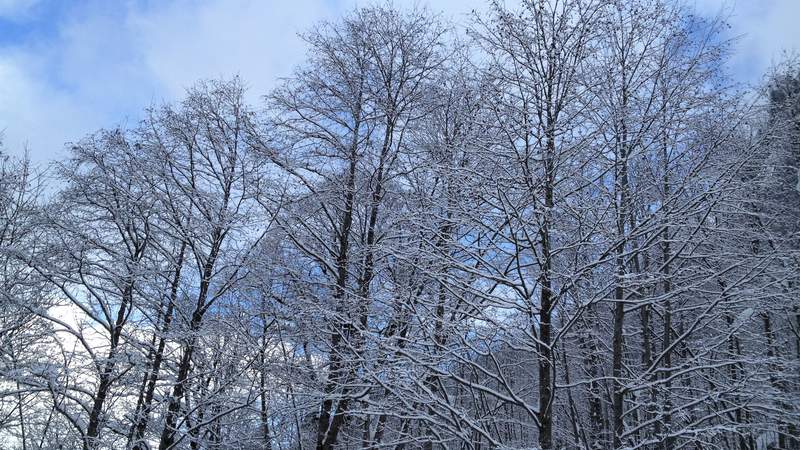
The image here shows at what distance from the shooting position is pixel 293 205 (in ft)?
30.5

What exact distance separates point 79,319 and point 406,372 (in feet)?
25.8

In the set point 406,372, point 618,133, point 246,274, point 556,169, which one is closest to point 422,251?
point 406,372

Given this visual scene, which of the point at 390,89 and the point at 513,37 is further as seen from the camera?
the point at 390,89

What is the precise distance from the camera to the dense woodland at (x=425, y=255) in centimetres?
561

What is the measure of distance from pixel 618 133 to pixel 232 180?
26.0ft

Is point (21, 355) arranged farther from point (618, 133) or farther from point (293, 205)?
point (618, 133)

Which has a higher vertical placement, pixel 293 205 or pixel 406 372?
pixel 293 205

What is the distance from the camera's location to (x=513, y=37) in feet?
19.9

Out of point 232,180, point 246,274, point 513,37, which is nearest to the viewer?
point 513,37

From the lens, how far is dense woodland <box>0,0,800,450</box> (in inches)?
221

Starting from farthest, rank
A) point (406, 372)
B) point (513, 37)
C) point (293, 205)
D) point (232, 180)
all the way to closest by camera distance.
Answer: point (232, 180) → point (293, 205) → point (513, 37) → point (406, 372)

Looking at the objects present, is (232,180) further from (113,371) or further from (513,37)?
(513,37)

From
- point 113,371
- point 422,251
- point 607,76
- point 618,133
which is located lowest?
point 113,371

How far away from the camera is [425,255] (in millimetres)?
5719
